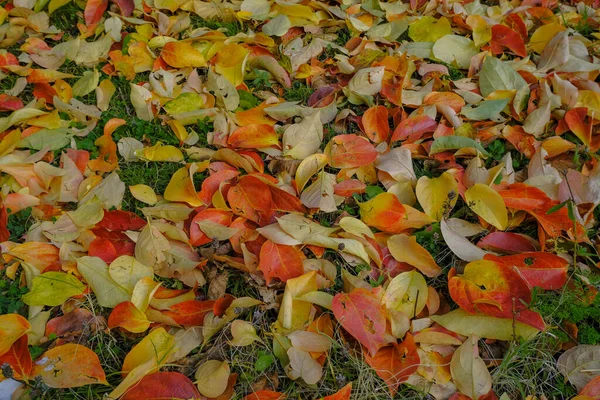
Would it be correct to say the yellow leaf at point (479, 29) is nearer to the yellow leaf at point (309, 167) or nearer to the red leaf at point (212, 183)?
the yellow leaf at point (309, 167)

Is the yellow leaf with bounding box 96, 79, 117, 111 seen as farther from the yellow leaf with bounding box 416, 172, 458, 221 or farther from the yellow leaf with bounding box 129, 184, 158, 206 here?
the yellow leaf with bounding box 416, 172, 458, 221

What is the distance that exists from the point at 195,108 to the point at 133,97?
0.22 meters

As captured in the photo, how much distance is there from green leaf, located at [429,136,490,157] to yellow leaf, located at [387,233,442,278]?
375 mm

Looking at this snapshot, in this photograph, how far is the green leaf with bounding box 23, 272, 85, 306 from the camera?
1426 mm

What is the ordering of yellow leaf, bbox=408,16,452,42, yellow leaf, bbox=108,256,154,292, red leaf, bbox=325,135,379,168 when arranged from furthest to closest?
yellow leaf, bbox=408,16,452,42
red leaf, bbox=325,135,379,168
yellow leaf, bbox=108,256,154,292

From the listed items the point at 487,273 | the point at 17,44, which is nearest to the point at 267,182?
the point at 487,273

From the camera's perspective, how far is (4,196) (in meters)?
1.63

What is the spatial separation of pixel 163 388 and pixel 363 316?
51 centimetres

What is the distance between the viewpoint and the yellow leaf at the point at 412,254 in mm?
1472

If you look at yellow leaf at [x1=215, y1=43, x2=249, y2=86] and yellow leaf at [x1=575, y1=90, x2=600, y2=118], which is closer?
yellow leaf at [x1=575, y1=90, x2=600, y2=118]

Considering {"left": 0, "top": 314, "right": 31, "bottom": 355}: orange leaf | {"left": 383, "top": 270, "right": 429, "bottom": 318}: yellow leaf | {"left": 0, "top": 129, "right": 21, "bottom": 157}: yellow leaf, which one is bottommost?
{"left": 0, "top": 314, "right": 31, "bottom": 355}: orange leaf

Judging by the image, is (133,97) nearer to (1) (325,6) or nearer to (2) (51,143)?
(2) (51,143)

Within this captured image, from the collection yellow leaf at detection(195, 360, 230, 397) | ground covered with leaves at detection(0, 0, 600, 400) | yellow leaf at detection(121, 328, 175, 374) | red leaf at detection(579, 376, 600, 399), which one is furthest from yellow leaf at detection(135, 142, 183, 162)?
red leaf at detection(579, 376, 600, 399)

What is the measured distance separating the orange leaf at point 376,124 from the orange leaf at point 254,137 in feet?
1.04
